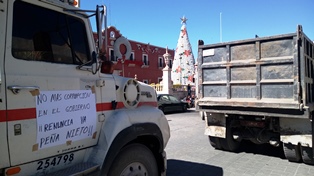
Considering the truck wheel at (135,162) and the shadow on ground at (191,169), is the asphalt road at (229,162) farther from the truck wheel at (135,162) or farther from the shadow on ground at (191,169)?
the truck wheel at (135,162)

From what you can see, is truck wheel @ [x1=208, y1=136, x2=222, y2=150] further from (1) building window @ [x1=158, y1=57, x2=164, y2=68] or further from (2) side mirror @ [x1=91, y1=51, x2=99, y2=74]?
(1) building window @ [x1=158, y1=57, x2=164, y2=68]

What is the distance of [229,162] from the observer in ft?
19.7

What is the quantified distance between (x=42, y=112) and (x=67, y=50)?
2.40 feet

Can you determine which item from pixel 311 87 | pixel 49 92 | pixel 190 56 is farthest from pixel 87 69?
pixel 190 56

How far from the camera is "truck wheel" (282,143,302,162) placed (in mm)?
5688

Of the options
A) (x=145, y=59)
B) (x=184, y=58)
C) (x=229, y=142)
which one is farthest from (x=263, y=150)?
(x=145, y=59)

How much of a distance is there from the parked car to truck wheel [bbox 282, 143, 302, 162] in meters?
12.5

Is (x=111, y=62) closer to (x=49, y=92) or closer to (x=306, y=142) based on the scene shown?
(x=49, y=92)

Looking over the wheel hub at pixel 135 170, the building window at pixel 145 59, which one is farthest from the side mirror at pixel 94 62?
the building window at pixel 145 59

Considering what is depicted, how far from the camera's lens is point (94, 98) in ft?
9.73

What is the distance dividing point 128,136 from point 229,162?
3640mm

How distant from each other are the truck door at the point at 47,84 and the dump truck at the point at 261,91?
13.2ft

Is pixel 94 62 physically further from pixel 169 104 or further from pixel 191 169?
pixel 169 104

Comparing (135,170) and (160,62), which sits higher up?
(160,62)
